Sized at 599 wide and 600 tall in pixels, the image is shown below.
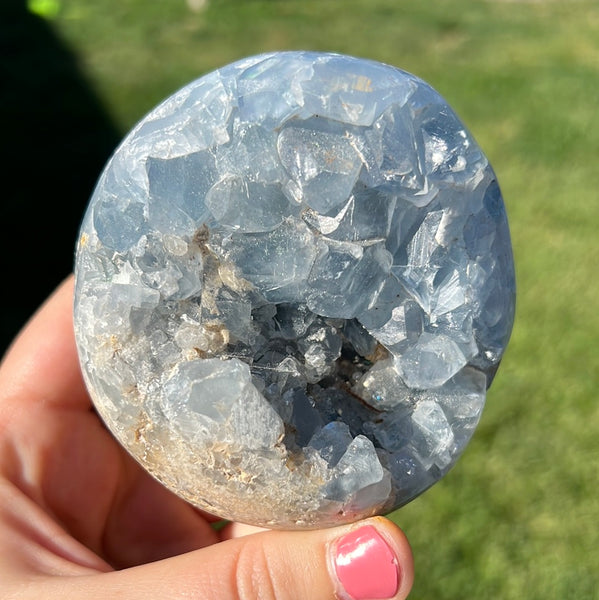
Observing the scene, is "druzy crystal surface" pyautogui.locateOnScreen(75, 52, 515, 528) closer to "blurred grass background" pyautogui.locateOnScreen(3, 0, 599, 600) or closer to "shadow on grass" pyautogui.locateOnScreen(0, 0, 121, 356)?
"blurred grass background" pyautogui.locateOnScreen(3, 0, 599, 600)

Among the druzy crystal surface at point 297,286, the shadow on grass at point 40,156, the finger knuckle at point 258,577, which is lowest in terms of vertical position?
the shadow on grass at point 40,156

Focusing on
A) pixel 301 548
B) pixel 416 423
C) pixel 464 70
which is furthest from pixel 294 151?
pixel 464 70

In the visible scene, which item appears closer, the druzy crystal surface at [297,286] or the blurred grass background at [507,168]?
the druzy crystal surface at [297,286]

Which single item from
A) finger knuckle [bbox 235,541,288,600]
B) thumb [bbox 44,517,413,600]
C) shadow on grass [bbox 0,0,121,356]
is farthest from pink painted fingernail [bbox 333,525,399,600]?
shadow on grass [bbox 0,0,121,356]

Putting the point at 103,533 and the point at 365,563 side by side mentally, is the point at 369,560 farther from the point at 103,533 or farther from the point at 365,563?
the point at 103,533

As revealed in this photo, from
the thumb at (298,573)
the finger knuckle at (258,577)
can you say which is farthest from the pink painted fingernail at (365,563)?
the finger knuckle at (258,577)

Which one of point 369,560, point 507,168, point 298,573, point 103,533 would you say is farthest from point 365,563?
point 507,168

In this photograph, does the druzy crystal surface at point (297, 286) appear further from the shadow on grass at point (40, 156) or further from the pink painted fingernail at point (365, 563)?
the shadow on grass at point (40, 156)

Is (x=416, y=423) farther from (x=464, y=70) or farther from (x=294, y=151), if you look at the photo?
(x=464, y=70)
